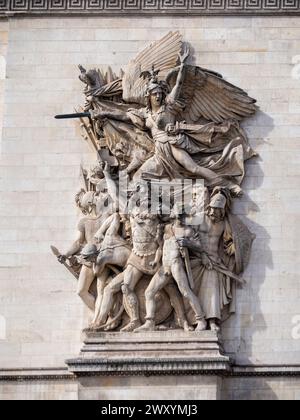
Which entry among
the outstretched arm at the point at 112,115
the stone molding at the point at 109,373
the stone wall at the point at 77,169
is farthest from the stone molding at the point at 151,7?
the stone molding at the point at 109,373

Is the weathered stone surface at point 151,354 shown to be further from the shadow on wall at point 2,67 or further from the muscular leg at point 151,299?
the shadow on wall at point 2,67

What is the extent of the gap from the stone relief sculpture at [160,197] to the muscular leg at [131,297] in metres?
0.01

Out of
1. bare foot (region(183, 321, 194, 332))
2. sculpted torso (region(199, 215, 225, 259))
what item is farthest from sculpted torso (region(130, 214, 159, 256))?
bare foot (region(183, 321, 194, 332))

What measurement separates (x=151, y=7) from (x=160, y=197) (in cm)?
278

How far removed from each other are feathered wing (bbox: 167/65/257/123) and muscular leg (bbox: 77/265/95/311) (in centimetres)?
245

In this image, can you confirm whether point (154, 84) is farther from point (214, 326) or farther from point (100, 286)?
point (214, 326)

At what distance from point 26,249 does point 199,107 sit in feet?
9.85

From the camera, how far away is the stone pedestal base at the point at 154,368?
18.8 m

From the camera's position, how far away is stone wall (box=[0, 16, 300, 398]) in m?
19.4

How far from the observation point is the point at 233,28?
20.3m

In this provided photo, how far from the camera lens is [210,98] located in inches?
787

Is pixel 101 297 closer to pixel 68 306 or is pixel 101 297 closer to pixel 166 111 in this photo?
pixel 68 306

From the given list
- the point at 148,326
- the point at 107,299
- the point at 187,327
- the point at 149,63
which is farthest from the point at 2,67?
the point at 187,327
